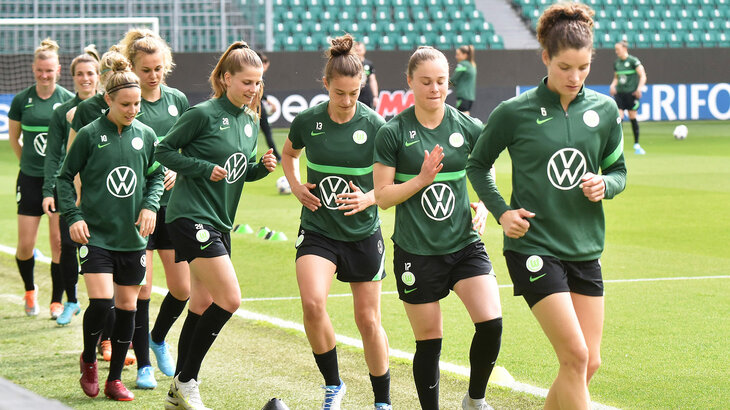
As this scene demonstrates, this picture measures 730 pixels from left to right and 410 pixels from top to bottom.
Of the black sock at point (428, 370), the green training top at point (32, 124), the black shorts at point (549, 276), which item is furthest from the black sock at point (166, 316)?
the black shorts at point (549, 276)

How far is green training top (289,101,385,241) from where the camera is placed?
5266 millimetres

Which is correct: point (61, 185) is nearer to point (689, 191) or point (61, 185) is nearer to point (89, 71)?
point (89, 71)

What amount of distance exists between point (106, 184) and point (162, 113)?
89 cm

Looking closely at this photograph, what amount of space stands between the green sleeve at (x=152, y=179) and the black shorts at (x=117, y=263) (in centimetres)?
31

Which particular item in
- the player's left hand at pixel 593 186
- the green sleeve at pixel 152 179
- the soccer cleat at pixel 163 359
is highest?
the player's left hand at pixel 593 186

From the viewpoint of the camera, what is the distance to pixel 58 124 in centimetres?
673

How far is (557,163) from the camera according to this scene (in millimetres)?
4254

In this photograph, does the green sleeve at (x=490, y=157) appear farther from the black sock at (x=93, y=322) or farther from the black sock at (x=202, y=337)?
the black sock at (x=93, y=322)

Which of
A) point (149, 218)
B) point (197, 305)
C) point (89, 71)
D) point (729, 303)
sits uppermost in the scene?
point (89, 71)

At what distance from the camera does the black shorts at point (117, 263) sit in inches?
223

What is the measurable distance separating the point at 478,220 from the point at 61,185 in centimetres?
233

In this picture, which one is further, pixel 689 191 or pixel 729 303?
pixel 689 191

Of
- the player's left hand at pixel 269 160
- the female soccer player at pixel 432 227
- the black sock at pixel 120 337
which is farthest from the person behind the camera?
the black sock at pixel 120 337

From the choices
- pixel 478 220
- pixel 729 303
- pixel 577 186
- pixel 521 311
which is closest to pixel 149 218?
pixel 478 220
